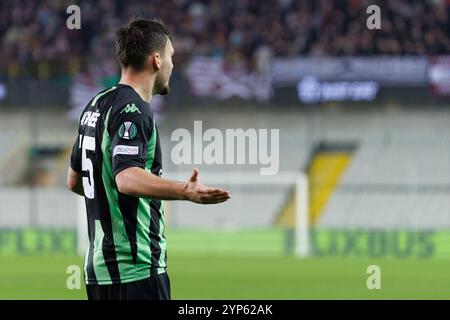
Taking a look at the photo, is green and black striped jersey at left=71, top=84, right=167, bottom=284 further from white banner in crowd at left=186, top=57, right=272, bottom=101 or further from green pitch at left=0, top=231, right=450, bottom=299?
white banner in crowd at left=186, top=57, right=272, bottom=101

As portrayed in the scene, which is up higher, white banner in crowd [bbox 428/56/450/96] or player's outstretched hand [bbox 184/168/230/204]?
white banner in crowd [bbox 428/56/450/96]

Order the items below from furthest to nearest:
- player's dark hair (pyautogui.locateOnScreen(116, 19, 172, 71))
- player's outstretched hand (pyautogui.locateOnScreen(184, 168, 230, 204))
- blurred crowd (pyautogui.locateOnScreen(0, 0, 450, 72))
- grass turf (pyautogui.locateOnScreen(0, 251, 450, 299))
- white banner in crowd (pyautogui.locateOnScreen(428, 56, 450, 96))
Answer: blurred crowd (pyautogui.locateOnScreen(0, 0, 450, 72)), white banner in crowd (pyautogui.locateOnScreen(428, 56, 450, 96)), grass turf (pyautogui.locateOnScreen(0, 251, 450, 299)), player's dark hair (pyautogui.locateOnScreen(116, 19, 172, 71)), player's outstretched hand (pyautogui.locateOnScreen(184, 168, 230, 204))

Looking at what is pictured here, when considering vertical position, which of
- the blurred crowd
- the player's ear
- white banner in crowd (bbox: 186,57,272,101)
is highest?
the blurred crowd

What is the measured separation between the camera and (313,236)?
20.5 meters

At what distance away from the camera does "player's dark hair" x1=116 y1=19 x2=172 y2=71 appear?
4949mm

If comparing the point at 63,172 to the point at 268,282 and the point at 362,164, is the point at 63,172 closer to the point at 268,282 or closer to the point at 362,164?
the point at 362,164

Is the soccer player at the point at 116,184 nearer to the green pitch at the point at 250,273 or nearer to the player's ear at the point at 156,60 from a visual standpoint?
the player's ear at the point at 156,60

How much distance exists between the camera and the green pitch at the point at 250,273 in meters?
12.8

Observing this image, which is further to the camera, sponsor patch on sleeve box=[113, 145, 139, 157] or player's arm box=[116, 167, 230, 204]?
sponsor patch on sleeve box=[113, 145, 139, 157]

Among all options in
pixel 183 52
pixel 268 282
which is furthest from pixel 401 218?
pixel 183 52

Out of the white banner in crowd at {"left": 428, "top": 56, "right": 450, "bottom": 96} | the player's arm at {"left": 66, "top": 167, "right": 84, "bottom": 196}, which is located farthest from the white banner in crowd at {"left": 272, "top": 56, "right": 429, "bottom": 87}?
the player's arm at {"left": 66, "top": 167, "right": 84, "bottom": 196}

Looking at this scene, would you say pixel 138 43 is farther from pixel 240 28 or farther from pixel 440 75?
pixel 240 28

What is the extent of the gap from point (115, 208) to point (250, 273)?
36.9 feet
